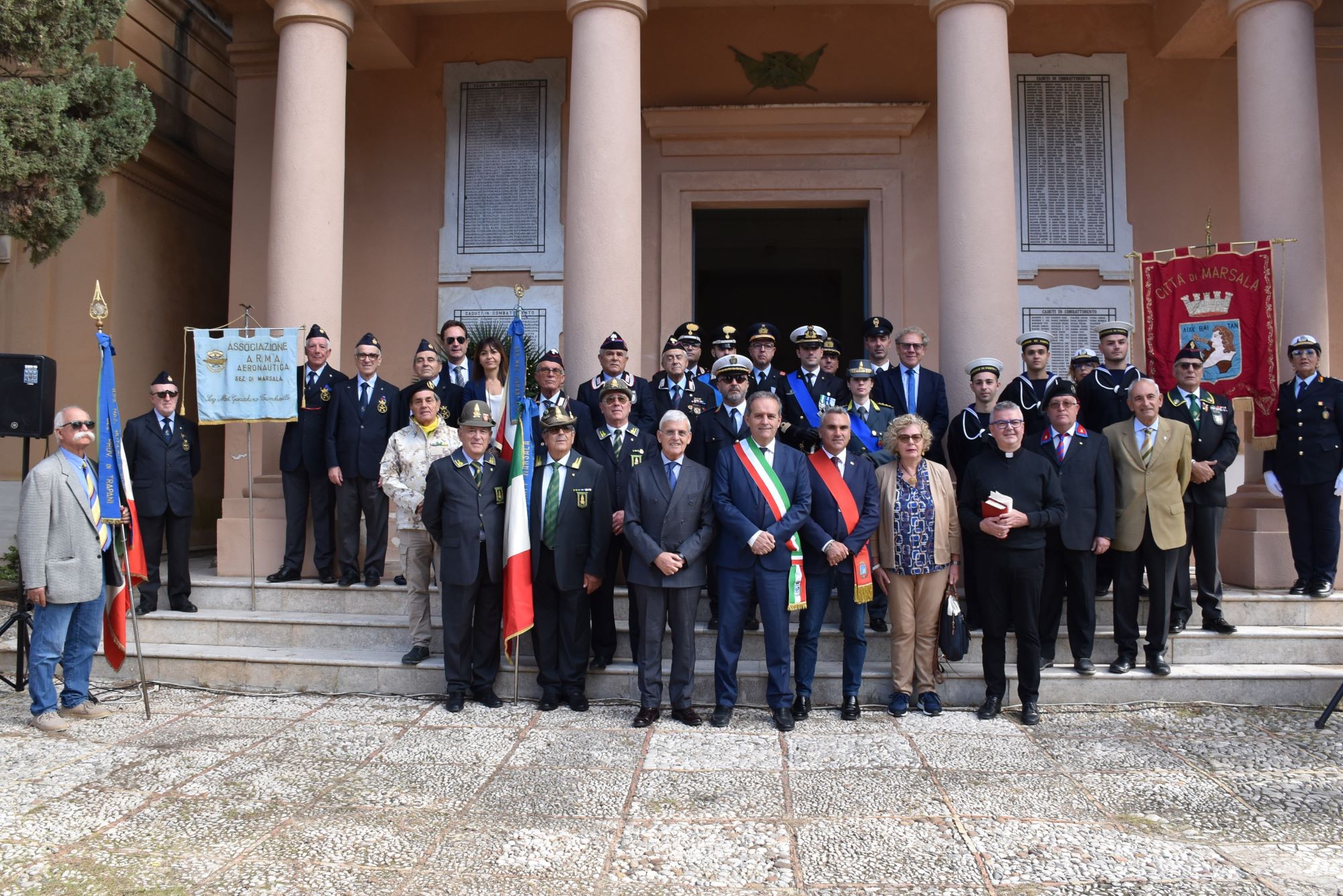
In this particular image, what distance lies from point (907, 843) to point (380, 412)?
500cm

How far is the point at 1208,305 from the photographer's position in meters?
7.25

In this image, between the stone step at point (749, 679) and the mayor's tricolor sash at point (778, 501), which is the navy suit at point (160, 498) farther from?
the mayor's tricolor sash at point (778, 501)

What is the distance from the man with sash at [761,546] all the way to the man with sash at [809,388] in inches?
37.2

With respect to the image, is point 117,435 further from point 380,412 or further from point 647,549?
point 647,549

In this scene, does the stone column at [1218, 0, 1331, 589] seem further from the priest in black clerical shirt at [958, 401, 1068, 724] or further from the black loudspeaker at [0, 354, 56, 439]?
the black loudspeaker at [0, 354, 56, 439]

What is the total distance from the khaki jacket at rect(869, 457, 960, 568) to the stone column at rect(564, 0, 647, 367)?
8.57ft

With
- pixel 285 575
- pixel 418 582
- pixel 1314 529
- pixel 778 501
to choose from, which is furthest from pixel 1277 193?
pixel 285 575

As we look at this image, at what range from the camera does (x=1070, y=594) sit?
5.86 meters

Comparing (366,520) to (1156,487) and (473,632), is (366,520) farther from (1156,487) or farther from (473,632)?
(1156,487)

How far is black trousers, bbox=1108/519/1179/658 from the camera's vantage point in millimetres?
5887

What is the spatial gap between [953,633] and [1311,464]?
3242 millimetres

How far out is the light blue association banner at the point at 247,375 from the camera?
23.5ft

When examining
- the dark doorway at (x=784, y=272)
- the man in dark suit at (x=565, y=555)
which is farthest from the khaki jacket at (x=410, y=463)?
the dark doorway at (x=784, y=272)

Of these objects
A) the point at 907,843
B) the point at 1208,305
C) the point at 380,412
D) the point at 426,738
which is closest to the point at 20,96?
the point at 380,412
